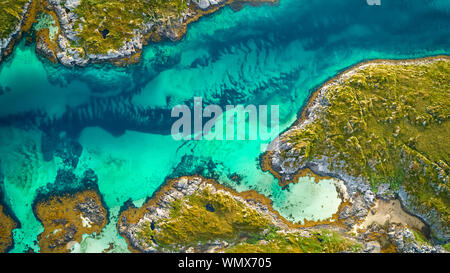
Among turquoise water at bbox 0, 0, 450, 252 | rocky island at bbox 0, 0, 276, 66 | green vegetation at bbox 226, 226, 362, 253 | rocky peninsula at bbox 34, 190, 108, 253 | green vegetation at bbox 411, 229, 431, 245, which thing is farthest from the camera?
turquoise water at bbox 0, 0, 450, 252

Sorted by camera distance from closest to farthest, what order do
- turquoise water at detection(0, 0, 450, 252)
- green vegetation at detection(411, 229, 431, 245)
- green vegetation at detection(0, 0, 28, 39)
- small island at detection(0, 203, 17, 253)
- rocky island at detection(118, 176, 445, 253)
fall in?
1. green vegetation at detection(0, 0, 28, 39)
2. green vegetation at detection(411, 229, 431, 245)
3. rocky island at detection(118, 176, 445, 253)
4. small island at detection(0, 203, 17, 253)
5. turquoise water at detection(0, 0, 450, 252)

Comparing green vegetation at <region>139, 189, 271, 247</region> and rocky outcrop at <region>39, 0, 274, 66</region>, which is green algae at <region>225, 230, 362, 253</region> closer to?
green vegetation at <region>139, 189, 271, 247</region>

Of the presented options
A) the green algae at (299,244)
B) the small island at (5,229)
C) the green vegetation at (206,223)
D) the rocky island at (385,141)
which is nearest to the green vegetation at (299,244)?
the green algae at (299,244)

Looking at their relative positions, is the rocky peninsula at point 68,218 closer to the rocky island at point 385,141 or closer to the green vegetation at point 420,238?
the rocky island at point 385,141

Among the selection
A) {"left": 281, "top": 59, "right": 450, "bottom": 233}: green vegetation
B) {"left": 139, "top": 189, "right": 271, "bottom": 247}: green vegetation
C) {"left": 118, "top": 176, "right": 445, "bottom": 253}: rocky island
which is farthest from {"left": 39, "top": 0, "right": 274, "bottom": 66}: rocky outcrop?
{"left": 139, "top": 189, "right": 271, "bottom": 247}: green vegetation

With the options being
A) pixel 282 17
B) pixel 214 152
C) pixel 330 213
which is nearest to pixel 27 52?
pixel 214 152

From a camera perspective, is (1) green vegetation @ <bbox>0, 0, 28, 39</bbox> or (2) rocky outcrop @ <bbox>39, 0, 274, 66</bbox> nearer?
(1) green vegetation @ <bbox>0, 0, 28, 39</bbox>
